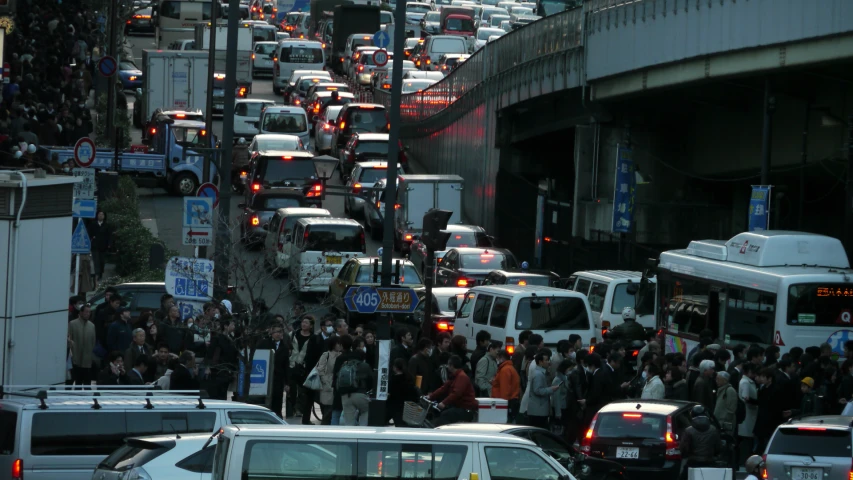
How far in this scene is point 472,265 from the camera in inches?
1237

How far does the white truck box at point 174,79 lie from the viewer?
166 ft

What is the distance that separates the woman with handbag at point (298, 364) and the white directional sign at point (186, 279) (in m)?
1.43

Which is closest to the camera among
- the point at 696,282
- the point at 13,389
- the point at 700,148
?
the point at 13,389

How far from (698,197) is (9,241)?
26848 millimetres

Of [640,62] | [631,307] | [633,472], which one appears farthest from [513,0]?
[633,472]

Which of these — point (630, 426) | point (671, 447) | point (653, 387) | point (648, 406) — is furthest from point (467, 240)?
point (671, 447)

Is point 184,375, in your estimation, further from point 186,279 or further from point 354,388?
point 186,279

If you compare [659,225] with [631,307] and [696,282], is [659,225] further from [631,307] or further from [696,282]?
[696,282]

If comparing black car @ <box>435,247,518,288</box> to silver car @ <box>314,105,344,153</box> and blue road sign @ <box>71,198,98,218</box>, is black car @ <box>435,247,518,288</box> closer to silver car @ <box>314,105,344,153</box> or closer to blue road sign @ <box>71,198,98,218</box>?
blue road sign @ <box>71,198,98,218</box>

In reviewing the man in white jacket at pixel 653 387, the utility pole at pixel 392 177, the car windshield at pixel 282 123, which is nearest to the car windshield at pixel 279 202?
the car windshield at pixel 282 123

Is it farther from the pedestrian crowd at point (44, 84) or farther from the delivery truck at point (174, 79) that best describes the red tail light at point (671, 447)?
the delivery truck at point (174, 79)

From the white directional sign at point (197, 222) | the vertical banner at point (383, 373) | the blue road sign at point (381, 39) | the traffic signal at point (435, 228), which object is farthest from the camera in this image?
the blue road sign at point (381, 39)

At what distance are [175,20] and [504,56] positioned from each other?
36.7 meters

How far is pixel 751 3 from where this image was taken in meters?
27.7
